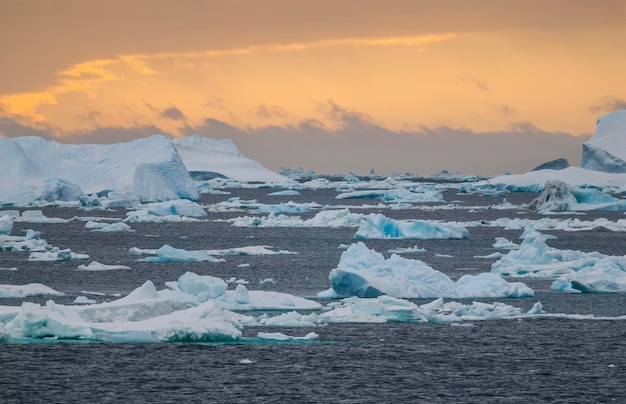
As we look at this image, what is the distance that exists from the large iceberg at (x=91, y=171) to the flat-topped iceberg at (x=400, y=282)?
33.4 metres

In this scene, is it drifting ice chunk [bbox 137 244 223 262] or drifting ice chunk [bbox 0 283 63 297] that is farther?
drifting ice chunk [bbox 137 244 223 262]

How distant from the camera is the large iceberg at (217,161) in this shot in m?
92.6

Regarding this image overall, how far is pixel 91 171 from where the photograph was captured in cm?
5706

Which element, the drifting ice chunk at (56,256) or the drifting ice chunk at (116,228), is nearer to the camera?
the drifting ice chunk at (56,256)

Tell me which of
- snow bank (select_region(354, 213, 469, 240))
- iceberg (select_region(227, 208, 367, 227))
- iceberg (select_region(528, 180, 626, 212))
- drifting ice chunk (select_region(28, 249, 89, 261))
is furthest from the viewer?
iceberg (select_region(528, 180, 626, 212))

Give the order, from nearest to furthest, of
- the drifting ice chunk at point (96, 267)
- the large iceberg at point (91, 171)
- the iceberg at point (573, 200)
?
the drifting ice chunk at point (96, 267), the iceberg at point (573, 200), the large iceberg at point (91, 171)

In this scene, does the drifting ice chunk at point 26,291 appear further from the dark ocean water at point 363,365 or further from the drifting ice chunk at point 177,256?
the drifting ice chunk at point 177,256

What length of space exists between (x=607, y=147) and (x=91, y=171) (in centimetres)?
3434

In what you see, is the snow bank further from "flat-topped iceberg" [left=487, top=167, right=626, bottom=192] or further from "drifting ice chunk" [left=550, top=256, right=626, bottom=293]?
"flat-topped iceberg" [left=487, top=167, right=626, bottom=192]

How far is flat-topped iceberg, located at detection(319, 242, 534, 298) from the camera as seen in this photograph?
721 inches

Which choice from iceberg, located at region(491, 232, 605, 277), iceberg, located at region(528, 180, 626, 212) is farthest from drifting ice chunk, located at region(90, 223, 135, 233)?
iceberg, located at region(528, 180, 626, 212)

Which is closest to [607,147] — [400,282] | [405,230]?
[405,230]

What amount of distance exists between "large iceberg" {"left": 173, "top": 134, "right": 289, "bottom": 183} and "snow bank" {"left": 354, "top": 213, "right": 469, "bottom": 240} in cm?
→ 5493

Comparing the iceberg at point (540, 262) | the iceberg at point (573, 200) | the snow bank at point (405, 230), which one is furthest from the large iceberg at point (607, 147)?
the iceberg at point (540, 262)
